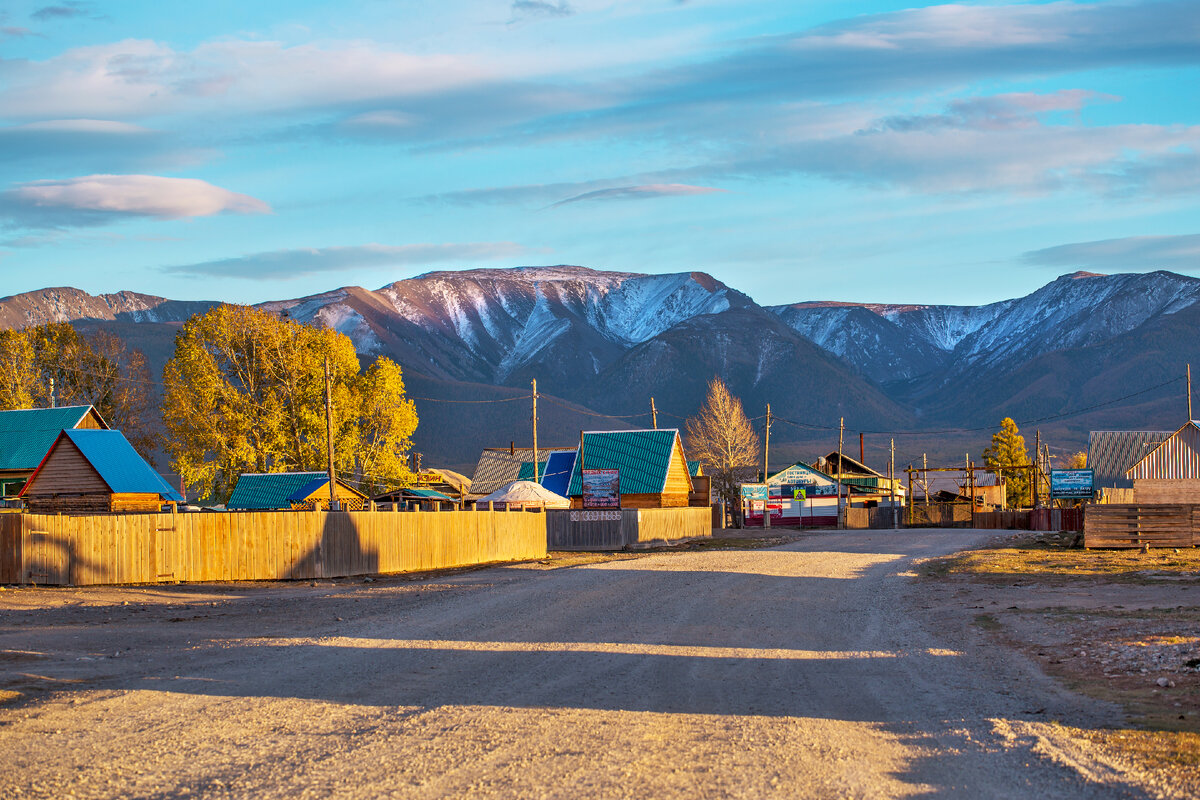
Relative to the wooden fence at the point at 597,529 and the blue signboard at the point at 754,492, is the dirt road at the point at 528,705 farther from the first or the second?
the blue signboard at the point at 754,492

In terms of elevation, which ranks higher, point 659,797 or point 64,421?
point 64,421

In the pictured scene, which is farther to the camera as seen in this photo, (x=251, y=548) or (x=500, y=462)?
(x=500, y=462)

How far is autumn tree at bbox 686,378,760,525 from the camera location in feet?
319

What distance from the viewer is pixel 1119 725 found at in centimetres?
918

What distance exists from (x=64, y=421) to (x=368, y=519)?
2869 cm

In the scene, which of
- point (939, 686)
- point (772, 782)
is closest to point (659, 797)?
point (772, 782)

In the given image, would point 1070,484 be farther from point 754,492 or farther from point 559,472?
point 559,472

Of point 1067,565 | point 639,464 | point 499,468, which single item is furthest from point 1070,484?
point 1067,565

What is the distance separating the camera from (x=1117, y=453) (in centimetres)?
7919

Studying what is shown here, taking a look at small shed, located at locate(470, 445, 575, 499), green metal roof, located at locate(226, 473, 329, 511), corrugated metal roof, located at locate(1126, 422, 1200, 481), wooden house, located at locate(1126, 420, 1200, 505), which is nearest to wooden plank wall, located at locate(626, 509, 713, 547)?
green metal roof, located at locate(226, 473, 329, 511)

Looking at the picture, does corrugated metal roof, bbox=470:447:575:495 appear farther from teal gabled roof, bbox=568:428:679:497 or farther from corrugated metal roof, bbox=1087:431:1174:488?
corrugated metal roof, bbox=1087:431:1174:488

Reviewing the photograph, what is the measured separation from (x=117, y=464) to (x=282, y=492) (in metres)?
9.84

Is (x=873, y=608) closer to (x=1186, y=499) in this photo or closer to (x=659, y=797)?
(x=659, y=797)

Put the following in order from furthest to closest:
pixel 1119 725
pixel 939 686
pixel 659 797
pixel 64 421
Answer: pixel 64 421 < pixel 939 686 < pixel 1119 725 < pixel 659 797
